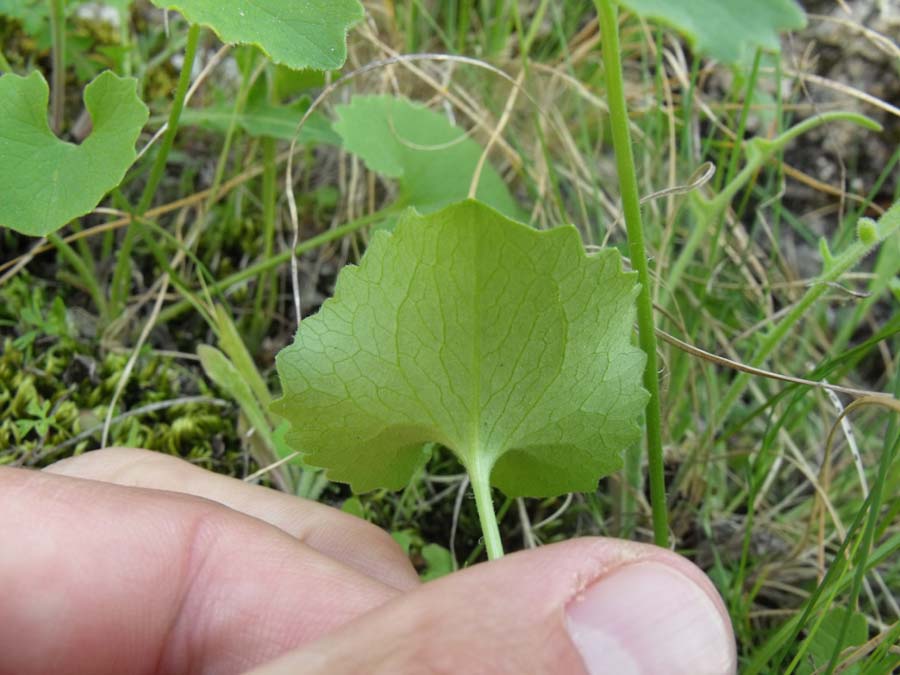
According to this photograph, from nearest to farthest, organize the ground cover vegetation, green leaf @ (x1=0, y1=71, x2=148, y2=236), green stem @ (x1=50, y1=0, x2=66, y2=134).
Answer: the ground cover vegetation
green leaf @ (x1=0, y1=71, x2=148, y2=236)
green stem @ (x1=50, y1=0, x2=66, y2=134)

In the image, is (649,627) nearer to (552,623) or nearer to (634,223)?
(552,623)

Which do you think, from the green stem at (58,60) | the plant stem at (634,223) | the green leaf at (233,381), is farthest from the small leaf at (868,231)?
the green stem at (58,60)

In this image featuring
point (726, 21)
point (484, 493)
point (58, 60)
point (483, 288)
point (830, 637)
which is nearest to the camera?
point (726, 21)

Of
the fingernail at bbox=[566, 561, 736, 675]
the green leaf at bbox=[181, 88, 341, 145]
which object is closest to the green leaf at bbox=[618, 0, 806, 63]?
the fingernail at bbox=[566, 561, 736, 675]

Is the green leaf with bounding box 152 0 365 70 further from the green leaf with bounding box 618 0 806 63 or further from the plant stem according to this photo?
the green leaf with bounding box 618 0 806 63

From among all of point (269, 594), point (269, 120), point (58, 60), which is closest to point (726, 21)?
point (269, 594)

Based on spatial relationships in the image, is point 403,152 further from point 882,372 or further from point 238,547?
point 882,372
